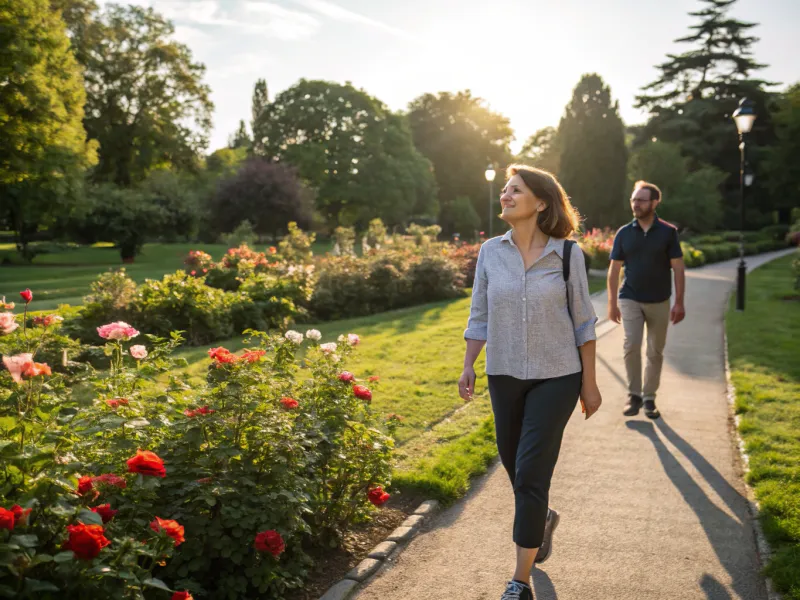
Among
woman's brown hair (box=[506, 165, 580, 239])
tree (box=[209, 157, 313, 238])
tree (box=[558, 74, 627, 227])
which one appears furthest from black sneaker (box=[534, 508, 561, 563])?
tree (box=[558, 74, 627, 227])

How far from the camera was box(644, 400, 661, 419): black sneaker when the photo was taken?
6785 millimetres

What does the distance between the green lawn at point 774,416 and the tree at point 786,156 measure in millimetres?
42496

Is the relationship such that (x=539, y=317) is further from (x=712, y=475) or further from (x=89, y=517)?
(x=712, y=475)

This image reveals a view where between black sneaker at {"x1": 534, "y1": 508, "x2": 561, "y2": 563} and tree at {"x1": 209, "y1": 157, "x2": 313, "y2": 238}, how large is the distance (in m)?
34.4

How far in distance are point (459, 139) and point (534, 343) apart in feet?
203

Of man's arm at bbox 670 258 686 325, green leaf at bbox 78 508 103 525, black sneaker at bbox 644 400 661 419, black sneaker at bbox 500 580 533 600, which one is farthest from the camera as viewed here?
black sneaker at bbox 644 400 661 419

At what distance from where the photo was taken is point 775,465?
208 inches

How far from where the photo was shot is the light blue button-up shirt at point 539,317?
3404mm

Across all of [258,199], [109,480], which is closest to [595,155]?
[258,199]

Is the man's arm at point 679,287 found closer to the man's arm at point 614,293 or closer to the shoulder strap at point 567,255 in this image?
the man's arm at point 614,293

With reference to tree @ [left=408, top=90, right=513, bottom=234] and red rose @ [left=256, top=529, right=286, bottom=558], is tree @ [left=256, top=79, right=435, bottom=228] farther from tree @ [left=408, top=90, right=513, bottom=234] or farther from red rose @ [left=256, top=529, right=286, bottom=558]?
red rose @ [left=256, top=529, right=286, bottom=558]

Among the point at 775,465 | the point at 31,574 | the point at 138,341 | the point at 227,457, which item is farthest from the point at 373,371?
the point at 31,574

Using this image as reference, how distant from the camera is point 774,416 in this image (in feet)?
22.0

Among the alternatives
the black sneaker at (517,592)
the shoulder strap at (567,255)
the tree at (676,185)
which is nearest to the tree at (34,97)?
the shoulder strap at (567,255)
